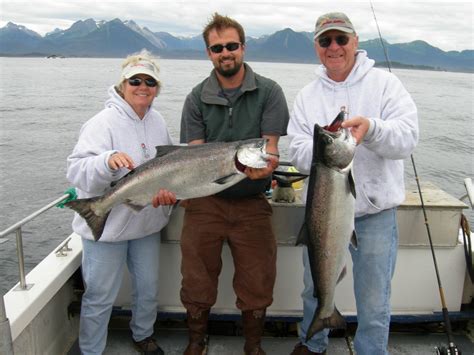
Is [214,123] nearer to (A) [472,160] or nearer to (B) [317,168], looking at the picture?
(B) [317,168]

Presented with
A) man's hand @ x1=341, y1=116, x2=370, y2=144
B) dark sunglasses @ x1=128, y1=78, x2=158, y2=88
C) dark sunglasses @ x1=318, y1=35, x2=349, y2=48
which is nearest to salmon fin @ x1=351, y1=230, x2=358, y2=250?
man's hand @ x1=341, y1=116, x2=370, y2=144

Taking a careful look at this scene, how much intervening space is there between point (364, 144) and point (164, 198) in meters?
1.49

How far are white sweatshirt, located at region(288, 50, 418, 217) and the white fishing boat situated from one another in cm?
88

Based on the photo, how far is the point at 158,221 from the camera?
400cm

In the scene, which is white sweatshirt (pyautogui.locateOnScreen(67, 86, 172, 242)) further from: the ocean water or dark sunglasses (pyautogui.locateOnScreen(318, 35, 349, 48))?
dark sunglasses (pyautogui.locateOnScreen(318, 35, 349, 48))

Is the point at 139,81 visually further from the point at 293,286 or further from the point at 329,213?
the point at 293,286

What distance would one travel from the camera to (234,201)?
12.8ft

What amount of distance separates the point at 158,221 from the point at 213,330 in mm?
1355

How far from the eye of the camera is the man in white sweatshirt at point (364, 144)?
337 centimetres

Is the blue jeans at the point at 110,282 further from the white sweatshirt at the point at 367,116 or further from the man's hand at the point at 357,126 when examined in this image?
the man's hand at the point at 357,126

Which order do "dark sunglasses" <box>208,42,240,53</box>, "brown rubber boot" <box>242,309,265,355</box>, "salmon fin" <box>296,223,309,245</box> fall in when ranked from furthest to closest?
"brown rubber boot" <box>242,309,265,355</box>
"dark sunglasses" <box>208,42,240,53</box>
"salmon fin" <box>296,223,309,245</box>

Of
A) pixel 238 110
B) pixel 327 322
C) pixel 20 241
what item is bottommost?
pixel 327 322

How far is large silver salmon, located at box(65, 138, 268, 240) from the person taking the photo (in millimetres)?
3531

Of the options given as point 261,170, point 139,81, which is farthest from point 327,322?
point 139,81
